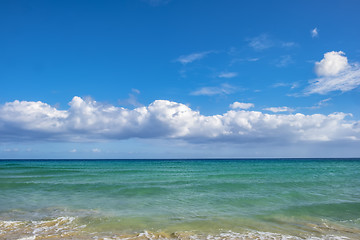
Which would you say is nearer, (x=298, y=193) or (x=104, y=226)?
(x=104, y=226)

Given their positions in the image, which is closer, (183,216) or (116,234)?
(116,234)

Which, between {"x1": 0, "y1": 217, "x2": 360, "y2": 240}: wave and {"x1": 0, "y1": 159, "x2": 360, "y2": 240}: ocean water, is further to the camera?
{"x1": 0, "y1": 159, "x2": 360, "y2": 240}: ocean water

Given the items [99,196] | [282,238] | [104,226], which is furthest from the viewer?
[99,196]

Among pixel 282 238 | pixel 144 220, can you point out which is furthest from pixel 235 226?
pixel 144 220

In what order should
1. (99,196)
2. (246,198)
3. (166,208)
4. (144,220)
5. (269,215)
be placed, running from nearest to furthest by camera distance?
(144,220) < (269,215) < (166,208) < (246,198) < (99,196)

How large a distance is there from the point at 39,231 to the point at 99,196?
26.3ft

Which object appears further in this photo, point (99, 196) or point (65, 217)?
point (99, 196)

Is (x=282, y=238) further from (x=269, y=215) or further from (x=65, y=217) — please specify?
(x=65, y=217)

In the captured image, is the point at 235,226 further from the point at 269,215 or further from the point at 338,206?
the point at 338,206

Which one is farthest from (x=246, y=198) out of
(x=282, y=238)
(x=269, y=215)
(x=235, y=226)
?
(x=282, y=238)

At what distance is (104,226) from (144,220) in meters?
1.78

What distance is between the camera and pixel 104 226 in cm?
1006

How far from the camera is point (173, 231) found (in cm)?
948

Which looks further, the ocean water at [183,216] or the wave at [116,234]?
the ocean water at [183,216]
